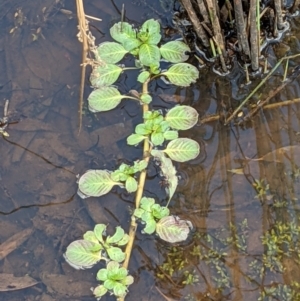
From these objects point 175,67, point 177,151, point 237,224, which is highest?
point 175,67

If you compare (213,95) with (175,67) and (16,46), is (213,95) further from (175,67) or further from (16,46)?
(16,46)

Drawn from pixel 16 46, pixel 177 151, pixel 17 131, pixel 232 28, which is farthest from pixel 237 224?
pixel 16 46

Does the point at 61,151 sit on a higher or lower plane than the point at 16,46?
lower

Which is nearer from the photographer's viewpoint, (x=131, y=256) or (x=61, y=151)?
(x=131, y=256)

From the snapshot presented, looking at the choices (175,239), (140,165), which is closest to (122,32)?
(140,165)

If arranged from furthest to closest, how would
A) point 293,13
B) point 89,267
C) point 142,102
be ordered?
point 293,13 → point 142,102 → point 89,267

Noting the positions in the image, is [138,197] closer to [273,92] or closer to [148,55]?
[148,55]

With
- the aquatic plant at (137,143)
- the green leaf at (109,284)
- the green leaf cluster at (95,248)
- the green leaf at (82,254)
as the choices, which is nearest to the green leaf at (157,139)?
the aquatic plant at (137,143)

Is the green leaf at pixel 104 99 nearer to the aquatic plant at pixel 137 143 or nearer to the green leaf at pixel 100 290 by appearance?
the aquatic plant at pixel 137 143
